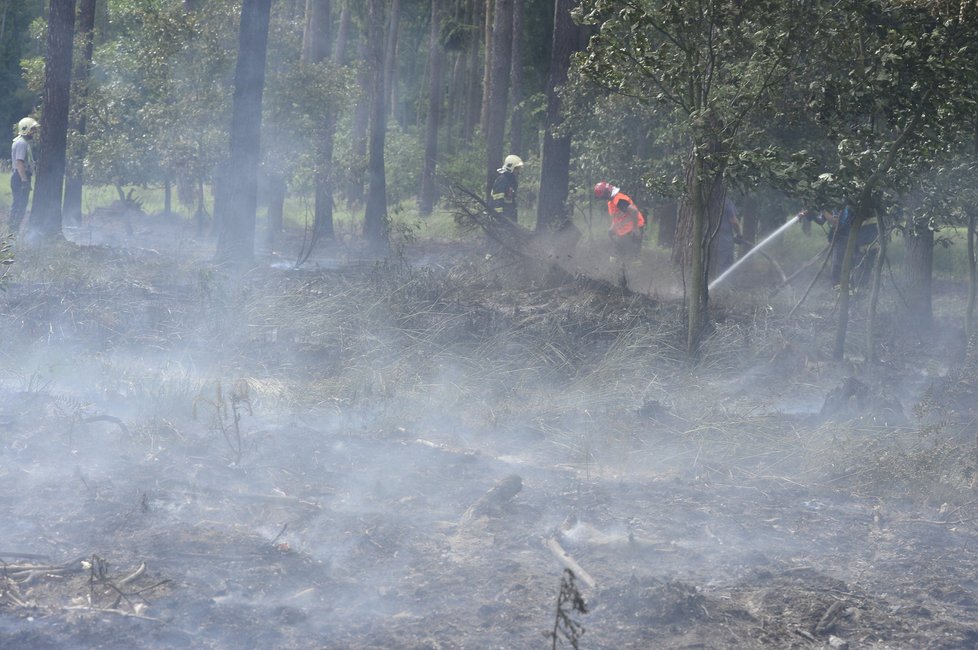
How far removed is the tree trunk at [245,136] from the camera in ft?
38.0

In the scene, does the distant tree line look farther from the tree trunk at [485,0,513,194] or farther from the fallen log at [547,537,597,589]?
the fallen log at [547,537,597,589]

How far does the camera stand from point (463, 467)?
6.73 metres

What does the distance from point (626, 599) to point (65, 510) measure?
9.88 ft

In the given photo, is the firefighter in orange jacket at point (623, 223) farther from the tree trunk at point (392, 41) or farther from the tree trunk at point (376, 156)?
the tree trunk at point (392, 41)

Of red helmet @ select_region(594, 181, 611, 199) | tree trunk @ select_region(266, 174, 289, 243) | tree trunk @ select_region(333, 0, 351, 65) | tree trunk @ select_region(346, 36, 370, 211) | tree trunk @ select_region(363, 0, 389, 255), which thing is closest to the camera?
red helmet @ select_region(594, 181, 611, 199)

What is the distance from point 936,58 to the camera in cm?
682

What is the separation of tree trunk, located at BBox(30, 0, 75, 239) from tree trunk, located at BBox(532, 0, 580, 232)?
6.51 m

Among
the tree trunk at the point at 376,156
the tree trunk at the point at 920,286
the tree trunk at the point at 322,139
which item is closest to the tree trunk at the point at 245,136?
the tree trunk at the point at 322,139

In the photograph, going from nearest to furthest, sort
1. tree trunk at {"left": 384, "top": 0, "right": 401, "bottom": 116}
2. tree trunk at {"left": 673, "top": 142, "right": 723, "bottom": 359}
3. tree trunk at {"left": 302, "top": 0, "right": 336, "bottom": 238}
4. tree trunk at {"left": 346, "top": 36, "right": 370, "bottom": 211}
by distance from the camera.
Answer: tree trunk at {"left": 673, "top": 142, "right": 723, "bottom": 359} → tree trunk at {"left": 302, "top": 0, "right": 336, "bottom": 238} → tree trunk at {"left": 346, "top": 36, "right": 370, "bottom": 211} → tree trunk at {"left": 384, "top": 0, "right": 401, "bottom": 116}

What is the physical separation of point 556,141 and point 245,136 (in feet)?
15.7

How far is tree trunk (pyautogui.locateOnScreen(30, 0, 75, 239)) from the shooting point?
13.8 meters

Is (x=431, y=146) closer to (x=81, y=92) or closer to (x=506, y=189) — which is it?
(x=81, y=92)

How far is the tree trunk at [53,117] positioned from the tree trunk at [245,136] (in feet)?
10.9

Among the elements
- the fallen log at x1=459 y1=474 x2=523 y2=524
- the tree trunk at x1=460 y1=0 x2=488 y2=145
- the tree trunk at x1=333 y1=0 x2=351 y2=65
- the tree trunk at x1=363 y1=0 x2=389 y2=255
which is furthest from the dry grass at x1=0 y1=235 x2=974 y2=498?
the tree trunk at x1=460 y1=0 x2=488 y2=145
